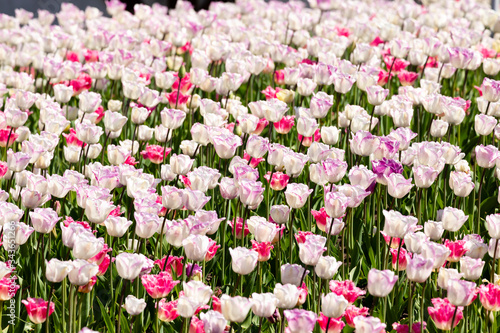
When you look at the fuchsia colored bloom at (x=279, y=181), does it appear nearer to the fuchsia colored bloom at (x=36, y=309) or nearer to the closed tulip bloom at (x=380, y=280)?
the closed tulip bloom at (x=380, y=280)

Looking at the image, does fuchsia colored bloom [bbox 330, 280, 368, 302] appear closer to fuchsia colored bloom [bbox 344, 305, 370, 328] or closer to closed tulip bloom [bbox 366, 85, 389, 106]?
fuchsia colored bloom [bbox 344, 305, 370, 328]

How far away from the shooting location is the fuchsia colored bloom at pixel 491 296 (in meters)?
2.21

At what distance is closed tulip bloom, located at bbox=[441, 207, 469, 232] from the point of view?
2.55 m

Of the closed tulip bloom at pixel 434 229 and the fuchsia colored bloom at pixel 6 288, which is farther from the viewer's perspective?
the closed tulip bloom at pixel 434 229

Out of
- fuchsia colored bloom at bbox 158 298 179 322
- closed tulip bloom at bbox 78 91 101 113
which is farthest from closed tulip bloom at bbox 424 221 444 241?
closed tulip bloom at bbox 78 91 101 113

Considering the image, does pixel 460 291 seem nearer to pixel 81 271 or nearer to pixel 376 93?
pixel 81 271

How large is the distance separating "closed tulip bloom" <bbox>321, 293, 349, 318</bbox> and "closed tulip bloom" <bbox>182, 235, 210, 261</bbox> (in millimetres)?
419

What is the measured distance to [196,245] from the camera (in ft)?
7.27

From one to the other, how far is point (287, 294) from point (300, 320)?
17 cm

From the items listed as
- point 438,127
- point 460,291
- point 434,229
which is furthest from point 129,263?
point 438,127

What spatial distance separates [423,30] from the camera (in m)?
5.93

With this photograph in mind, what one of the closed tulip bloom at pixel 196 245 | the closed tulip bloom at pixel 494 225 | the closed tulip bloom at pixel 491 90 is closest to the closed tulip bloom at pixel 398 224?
the closed tulip bloom at pixel 494 225

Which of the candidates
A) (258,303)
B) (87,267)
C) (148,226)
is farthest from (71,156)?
(258,303)

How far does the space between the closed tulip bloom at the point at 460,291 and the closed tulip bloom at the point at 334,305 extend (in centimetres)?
31
